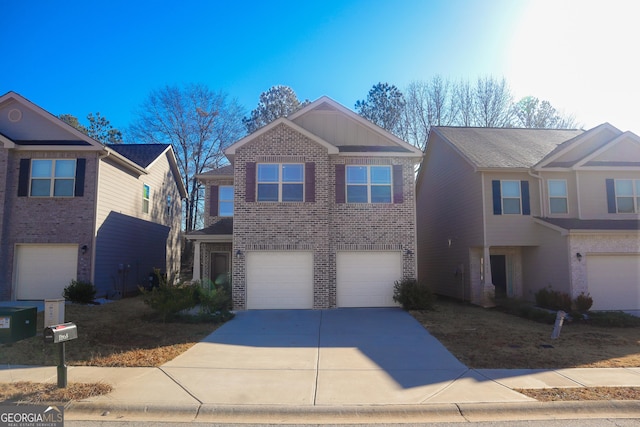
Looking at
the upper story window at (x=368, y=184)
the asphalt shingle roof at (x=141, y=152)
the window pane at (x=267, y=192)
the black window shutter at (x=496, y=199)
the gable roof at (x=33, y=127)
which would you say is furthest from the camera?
the asphalt shingle roof at (x=141, y=152)

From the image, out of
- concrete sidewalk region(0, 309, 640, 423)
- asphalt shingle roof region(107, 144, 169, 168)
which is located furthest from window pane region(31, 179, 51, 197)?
concrete sidewalk region(0, 309, 640, 423)

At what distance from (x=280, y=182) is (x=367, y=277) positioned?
4.44 meters

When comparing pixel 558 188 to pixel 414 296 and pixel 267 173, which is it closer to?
pixel 414 296

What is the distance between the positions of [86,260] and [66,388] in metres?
10.9

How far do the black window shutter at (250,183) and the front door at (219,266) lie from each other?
464cm

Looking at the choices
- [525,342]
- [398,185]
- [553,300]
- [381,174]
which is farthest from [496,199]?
[525,342]

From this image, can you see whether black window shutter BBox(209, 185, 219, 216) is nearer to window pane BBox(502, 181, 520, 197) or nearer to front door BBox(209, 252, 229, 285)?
front door BBox(209, 252, 229, 285)

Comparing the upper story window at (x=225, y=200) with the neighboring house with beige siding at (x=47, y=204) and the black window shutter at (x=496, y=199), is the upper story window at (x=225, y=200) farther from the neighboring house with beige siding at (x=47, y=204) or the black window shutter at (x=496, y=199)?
the black window shutter at (x=496, y=199)

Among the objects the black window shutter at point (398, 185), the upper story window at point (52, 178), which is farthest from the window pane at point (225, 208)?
the black window shutter at point (398, 185)

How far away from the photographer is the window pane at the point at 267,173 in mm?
14992

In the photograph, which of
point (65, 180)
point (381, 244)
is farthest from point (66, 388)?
point (65, 180)

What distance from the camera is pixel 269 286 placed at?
581 inches

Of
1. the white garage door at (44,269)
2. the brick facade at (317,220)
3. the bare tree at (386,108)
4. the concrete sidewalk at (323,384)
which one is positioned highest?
the bare tree at (386,108)

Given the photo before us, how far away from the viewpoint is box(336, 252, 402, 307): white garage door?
1509cm
